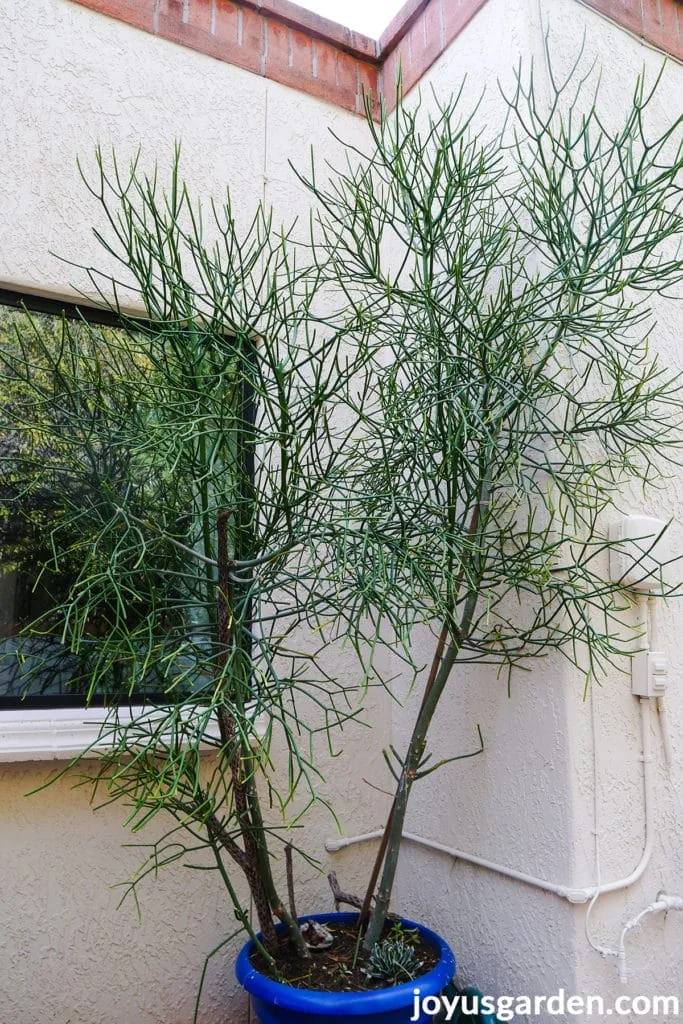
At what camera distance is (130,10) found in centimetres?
294

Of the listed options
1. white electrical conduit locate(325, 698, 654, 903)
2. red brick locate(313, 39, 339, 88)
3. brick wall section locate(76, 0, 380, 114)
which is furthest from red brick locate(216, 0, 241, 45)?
white electrical conduit locate(325, 698, 654, 903)

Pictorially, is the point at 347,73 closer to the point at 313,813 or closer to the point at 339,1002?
the point at 313,813

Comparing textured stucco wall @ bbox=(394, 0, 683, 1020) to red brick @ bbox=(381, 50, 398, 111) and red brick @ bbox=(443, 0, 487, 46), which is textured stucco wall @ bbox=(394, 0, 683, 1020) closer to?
red brick @ bbox=(443, 0, 487, 46)

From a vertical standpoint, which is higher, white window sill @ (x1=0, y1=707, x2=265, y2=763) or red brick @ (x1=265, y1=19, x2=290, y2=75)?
red brick @ (x1=265, y1=19, x2=290, y2=75)

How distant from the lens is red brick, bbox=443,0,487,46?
2977mm

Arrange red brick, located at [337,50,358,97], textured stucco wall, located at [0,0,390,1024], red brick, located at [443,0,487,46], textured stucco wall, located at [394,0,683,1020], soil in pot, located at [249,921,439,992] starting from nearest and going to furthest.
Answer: soil in pot, located at [249,921,439,992]
textured stucco wall, located at [394,0,683,1020]
textured stucco wall, located at [0,0,390,1024]
red brick, located at [443,0,487,46]
red brick, located at [337,50,358,97]

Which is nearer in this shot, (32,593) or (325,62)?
(32,593)

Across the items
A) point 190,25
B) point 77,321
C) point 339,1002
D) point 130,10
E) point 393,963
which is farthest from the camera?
point 190,25

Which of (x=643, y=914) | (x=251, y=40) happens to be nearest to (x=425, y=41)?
(x=251, y=40)

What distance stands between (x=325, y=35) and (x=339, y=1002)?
11.8ft

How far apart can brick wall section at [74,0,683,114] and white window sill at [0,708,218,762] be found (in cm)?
255

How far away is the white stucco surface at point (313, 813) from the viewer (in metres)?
2.26

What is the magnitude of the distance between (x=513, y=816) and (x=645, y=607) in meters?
0.77

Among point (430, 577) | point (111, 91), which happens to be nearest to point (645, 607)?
point (430, 577)
